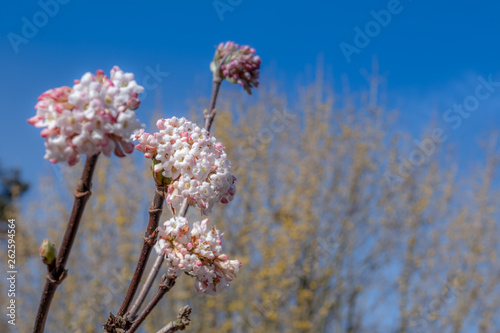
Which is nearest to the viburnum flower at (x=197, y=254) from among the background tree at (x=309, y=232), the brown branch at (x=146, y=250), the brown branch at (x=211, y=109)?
the brown branch at (x=146, y=250)

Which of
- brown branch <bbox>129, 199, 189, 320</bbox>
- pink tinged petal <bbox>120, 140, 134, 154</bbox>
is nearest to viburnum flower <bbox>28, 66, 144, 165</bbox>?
pink tinged petal <bbox>120, 140, 134, 154</bbox>

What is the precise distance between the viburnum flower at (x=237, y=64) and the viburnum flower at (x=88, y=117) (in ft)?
2.97

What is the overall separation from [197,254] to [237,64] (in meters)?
0.83

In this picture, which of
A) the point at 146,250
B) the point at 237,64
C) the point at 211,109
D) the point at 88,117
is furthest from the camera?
the point at 237,64

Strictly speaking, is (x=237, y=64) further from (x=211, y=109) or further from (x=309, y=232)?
(x=309, y=232)

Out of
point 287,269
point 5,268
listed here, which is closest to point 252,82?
point 287,269

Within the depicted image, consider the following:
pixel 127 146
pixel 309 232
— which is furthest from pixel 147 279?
pixel 309 232

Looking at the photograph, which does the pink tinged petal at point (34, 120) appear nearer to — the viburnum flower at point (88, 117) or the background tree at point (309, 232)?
the viburnum flower at point (88, 117)

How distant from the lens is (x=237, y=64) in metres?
1.74

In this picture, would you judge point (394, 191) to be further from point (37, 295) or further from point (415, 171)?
point (37, 295)

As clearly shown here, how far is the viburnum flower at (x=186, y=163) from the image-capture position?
3.74 ft

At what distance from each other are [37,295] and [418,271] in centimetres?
676

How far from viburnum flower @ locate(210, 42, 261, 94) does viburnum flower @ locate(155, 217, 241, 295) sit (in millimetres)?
740

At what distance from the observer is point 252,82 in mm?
1818
